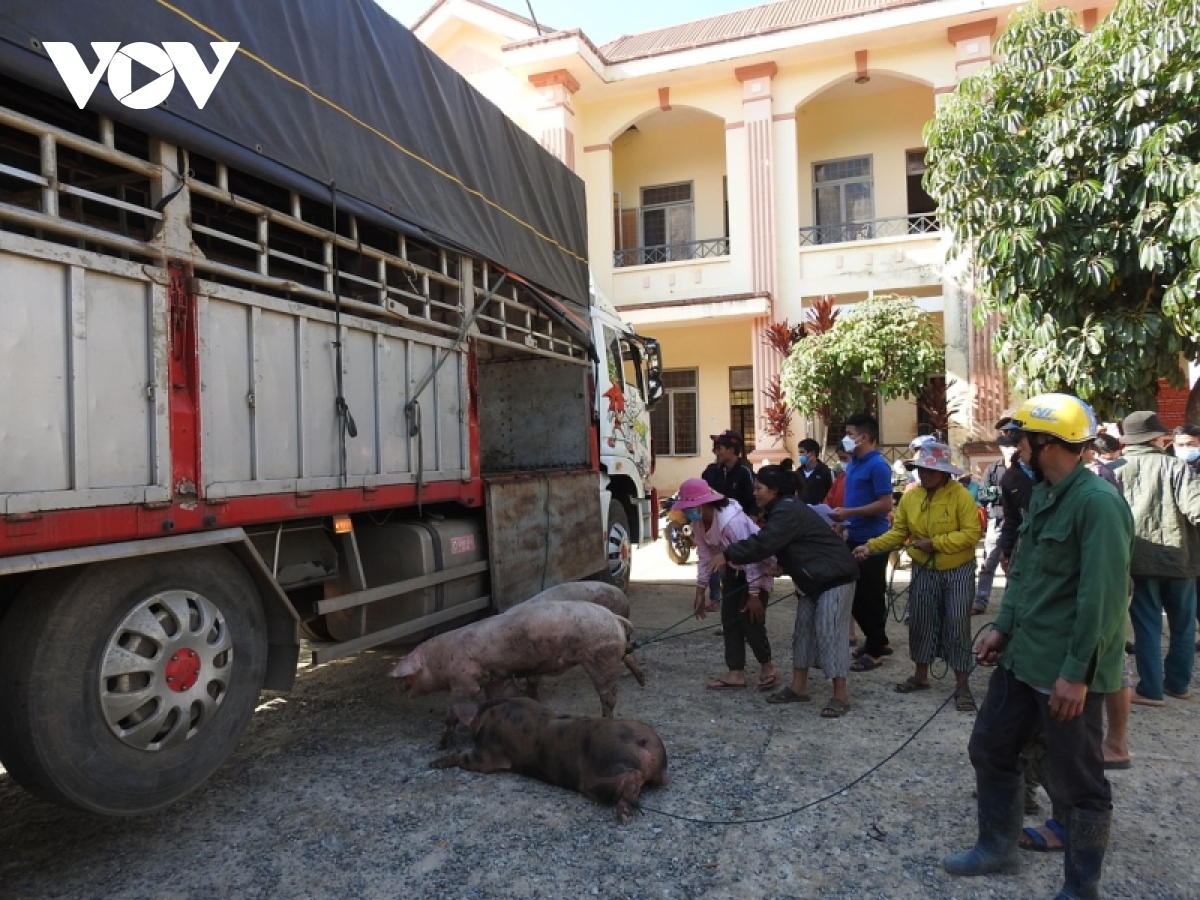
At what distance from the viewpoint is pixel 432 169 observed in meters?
4.85

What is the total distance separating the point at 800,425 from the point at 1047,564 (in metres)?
12.5

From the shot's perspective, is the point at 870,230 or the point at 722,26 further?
the point at 722,26

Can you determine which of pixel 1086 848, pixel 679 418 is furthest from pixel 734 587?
pixel 679 418

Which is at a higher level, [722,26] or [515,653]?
[722,26]

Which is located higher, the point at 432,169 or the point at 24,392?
the point at 432,169

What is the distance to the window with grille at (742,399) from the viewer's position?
17.3 metres

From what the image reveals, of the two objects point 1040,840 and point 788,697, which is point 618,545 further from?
point 1040,840

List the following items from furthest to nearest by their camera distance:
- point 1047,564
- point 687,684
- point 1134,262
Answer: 1. point 1134,262
2. point 687,684
3. point 1047,564

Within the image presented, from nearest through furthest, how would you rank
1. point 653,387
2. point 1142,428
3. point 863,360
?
1. point 1142,428
2. point 653,387
3. point 863,360

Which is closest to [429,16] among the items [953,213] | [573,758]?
[953,213]

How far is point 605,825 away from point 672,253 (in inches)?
610

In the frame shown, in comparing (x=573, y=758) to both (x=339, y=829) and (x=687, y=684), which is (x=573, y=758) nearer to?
(x=339, y=829)

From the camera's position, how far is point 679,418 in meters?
17.8

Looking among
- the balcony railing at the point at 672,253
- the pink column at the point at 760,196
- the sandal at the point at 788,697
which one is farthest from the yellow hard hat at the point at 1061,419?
the balcony railing at the point at 672,253
